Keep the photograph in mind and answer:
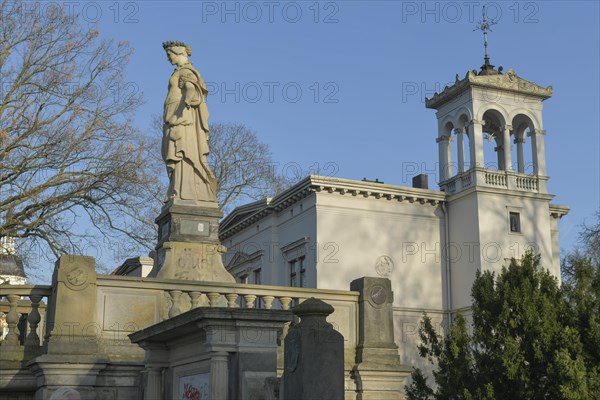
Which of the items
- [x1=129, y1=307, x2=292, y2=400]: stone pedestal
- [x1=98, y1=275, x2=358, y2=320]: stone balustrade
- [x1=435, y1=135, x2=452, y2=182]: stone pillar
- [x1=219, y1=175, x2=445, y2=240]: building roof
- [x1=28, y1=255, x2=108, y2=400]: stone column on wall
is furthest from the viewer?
[x1=435, y1=135, x2=452, y2=182]: stone pillar

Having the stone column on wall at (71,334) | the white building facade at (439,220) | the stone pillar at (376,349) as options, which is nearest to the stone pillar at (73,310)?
the stone column on wall at (71,334)

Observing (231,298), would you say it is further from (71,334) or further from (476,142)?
(476,142)

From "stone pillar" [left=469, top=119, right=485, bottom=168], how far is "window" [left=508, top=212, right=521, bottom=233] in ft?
9.68

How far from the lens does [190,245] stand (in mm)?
14453

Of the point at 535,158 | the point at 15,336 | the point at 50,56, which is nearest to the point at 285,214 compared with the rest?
the point at 535,158

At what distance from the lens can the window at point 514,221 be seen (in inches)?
1608

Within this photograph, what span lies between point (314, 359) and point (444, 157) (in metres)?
37.2

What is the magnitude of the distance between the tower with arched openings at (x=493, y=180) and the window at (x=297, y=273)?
295 inches

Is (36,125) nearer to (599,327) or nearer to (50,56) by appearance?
(50,56)

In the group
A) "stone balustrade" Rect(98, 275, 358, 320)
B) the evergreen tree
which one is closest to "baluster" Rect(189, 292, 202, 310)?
"stone balustrade" Rect(98, 275, 358, 320)

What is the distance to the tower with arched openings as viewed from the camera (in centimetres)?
4003

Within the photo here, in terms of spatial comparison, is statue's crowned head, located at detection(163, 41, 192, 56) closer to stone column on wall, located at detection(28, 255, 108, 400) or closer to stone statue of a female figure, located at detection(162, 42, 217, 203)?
stone statue of a female figure, located at detection(162, 42, 217, 203)

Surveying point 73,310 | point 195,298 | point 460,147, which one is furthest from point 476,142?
point 73,310

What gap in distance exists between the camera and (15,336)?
39.9ft
